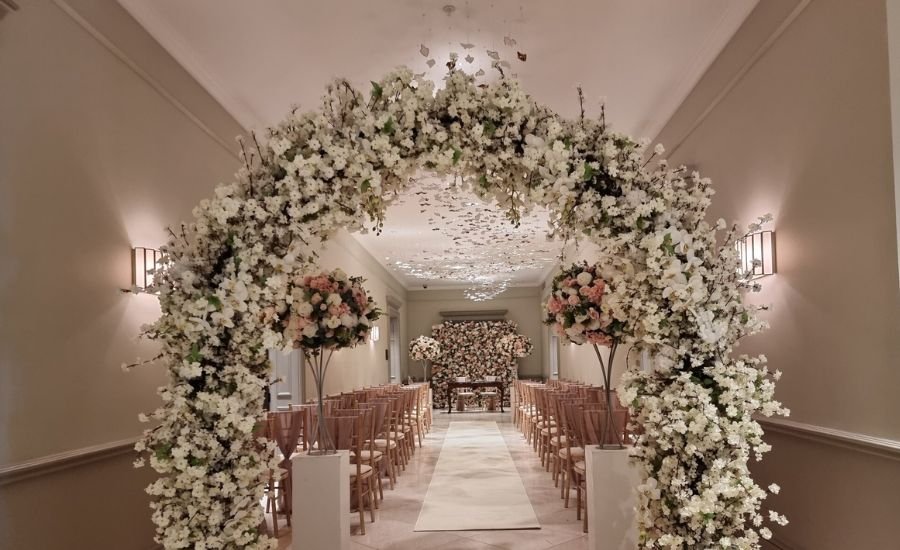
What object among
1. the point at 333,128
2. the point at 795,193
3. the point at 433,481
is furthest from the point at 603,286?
the point at 433,481

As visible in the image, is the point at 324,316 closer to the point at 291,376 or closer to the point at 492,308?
the point at 291,376

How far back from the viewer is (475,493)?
7.80m

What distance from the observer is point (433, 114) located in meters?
3.30

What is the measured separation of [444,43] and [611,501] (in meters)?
3.44

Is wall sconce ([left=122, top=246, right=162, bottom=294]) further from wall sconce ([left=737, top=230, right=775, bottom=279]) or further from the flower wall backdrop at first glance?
the flower wall backdrop

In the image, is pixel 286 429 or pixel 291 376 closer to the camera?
pixel 286 429

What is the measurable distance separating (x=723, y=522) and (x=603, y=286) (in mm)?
1990

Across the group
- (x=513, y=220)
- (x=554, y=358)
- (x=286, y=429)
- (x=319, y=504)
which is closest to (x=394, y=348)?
(x=554, y=358)

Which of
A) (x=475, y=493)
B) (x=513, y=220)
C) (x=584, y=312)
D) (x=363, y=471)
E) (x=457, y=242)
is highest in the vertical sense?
(x=457, y=242)

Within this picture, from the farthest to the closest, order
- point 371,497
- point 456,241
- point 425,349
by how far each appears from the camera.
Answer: point 425,349
point 456,241
point 371,497

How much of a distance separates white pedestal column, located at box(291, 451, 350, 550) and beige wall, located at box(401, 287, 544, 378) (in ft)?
56.9

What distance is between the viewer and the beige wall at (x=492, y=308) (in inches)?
883

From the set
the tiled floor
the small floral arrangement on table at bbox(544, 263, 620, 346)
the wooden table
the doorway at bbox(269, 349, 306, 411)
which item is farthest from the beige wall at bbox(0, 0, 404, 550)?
the wooden table

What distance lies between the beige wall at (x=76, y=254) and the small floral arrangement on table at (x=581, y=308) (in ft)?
9.19
